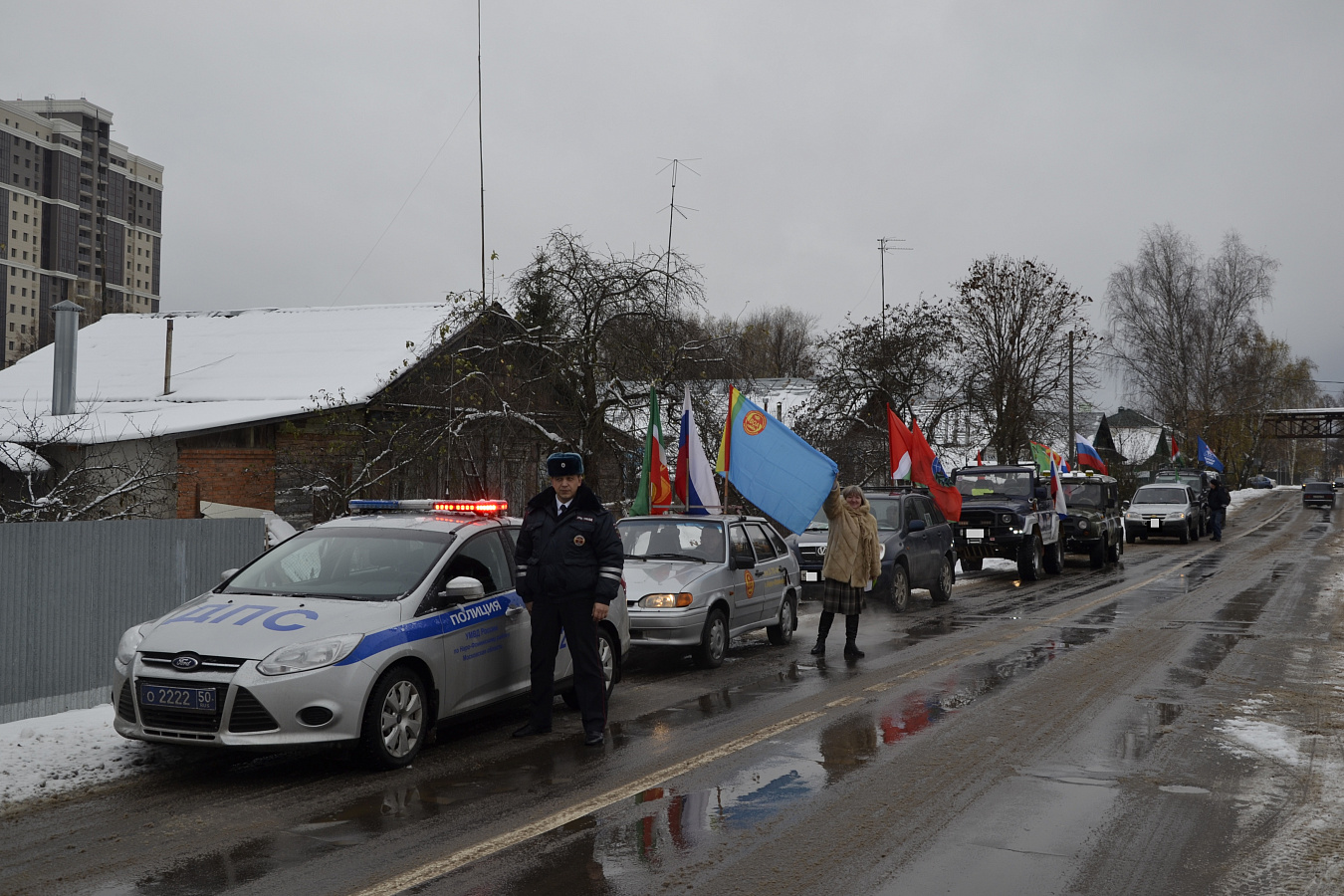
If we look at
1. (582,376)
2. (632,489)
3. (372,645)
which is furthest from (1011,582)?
(372,645)

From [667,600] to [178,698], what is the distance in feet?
16.4

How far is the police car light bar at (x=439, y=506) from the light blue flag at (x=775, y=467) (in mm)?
5184

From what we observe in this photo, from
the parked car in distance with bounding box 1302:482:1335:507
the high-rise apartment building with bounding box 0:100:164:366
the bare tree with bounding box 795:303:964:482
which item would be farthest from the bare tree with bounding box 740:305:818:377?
the high-rise apartment building with bounding box 0:100:164:366

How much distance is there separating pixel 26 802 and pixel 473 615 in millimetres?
2709

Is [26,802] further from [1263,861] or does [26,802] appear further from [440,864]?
[1263,861]

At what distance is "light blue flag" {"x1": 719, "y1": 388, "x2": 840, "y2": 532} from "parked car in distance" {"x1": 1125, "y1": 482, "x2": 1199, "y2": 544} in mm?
24988

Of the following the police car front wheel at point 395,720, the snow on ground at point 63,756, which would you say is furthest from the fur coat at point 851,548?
the snow on ground at point 63,756

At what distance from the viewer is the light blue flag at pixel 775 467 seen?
42.1 ft

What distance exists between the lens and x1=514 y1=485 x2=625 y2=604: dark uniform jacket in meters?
7.42

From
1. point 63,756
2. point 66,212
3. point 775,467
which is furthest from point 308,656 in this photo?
point 66,212

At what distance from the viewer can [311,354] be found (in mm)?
26969

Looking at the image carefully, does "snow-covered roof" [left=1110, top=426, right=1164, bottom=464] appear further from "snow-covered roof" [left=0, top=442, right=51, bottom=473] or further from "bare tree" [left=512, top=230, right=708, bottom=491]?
"snow-covered roof" [left=0, top=442, right=51, bottom=473]

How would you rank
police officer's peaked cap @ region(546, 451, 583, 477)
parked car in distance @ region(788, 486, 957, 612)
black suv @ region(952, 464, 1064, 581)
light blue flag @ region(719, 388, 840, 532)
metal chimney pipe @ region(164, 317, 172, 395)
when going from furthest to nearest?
1. metal chimney pipe @ region(164, 317, 172, 395)
2. black suv @ region(952, 464, 1064, 581)
3. parked car in distance @ region(788, 486, 957, 612)
4. light blue flag @ region(719, 388, 840, 532)
5. police officer's peaked cap @ region(546, 451, 583, 477)

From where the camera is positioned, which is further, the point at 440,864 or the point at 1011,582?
the point at 1011,582
